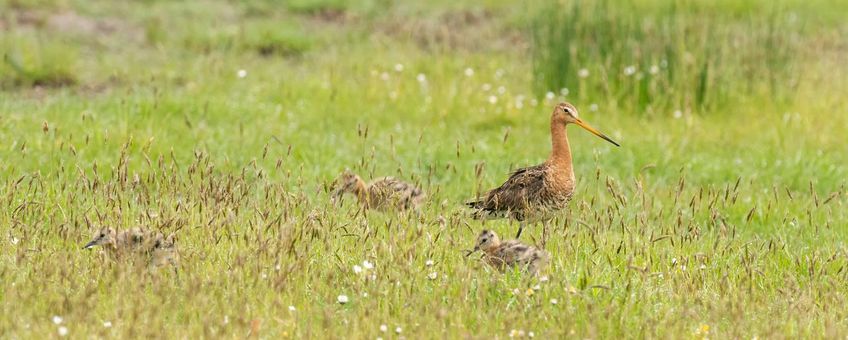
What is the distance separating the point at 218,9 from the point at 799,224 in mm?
11262

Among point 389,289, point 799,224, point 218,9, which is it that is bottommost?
point 218,9

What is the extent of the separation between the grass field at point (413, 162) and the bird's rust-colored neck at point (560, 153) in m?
0.39

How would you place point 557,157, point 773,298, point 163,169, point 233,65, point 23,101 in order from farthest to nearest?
point 233,65, point 23,101, point 557,157, point 163,169, point 773,298

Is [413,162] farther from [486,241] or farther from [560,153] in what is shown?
[486,241]

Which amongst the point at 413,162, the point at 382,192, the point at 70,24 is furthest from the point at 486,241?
the point at 70,24

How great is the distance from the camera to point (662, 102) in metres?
13.7

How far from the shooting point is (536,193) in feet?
29.3

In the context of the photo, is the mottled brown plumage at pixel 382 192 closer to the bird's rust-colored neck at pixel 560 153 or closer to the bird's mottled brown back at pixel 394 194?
the bird's mottled brown back at pixel 394 194

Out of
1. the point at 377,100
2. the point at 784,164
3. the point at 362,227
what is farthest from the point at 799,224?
the point at 377,100

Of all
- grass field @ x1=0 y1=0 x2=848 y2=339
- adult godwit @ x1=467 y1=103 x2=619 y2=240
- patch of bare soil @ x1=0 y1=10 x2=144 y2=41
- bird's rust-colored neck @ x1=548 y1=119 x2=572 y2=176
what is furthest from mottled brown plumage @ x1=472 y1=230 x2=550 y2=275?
patch of bare soil @ x1=0 y1=10 x2=144 y2=41

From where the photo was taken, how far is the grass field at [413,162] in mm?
6828

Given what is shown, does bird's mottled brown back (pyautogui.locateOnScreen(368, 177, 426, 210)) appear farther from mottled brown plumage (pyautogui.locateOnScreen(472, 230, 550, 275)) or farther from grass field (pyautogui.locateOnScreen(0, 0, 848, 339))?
mottled brown plumage (pyautogui.locateOnScreen(472, 230, 550, 275))

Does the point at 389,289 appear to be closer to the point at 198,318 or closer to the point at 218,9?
the point at 198,318

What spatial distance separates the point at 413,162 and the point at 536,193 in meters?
2.49
